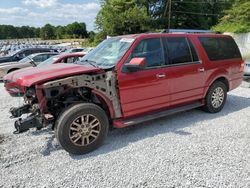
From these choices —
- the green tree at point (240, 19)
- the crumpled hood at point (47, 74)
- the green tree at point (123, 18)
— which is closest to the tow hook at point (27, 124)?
the crumpled hood at point (47, 74)

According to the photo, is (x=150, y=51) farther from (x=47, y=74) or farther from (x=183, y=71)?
(x=47, y=74)

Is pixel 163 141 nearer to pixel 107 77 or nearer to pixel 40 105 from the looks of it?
pixel 107 77

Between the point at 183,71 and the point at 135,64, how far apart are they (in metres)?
1.41

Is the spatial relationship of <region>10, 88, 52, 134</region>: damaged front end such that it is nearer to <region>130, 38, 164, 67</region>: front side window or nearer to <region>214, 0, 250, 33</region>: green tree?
<region>130, 38, 164, 67</region>: front side window

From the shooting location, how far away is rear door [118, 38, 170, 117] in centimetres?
443

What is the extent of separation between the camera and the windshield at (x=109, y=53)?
4508 mm

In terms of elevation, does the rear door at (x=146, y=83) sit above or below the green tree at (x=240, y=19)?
below

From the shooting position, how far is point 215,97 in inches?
236

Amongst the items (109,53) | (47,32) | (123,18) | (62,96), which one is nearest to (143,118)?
(109,53)

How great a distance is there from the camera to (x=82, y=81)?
13.2 feet

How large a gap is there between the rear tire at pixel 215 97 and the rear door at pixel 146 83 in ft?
4.40

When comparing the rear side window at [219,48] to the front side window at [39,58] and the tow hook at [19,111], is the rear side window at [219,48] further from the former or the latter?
the front side window at [39,58]

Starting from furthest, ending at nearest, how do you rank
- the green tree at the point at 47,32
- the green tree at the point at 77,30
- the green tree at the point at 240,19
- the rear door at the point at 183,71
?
the green tree at the point at 47,32
the green tree at the point at 77,30
the green tree at the point at 240,19
the rear door at the point at 183,71

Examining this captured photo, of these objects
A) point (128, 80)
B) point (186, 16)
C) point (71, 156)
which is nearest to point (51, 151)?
point (71, 156)
